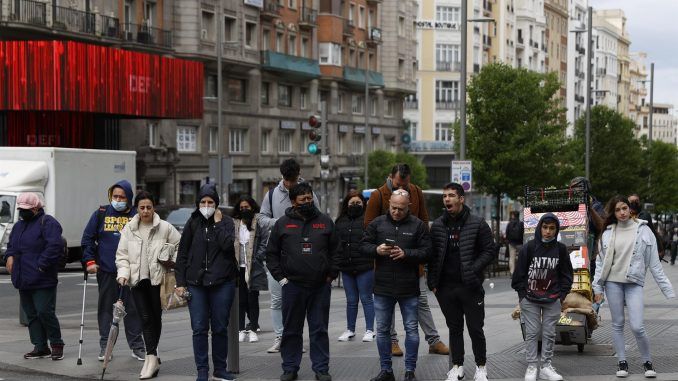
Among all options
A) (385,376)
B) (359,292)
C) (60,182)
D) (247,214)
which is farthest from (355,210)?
(60,182)

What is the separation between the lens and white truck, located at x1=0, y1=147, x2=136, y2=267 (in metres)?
29.4

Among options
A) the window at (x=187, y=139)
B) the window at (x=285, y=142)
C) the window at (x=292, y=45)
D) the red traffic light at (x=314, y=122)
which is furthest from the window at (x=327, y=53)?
the red traffic light at (x=314, y=122)

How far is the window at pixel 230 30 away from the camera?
5522cm

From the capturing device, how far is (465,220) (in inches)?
434

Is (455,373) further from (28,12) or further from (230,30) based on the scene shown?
(230,30)

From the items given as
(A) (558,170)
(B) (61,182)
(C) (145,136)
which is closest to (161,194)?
(C) (145,136)

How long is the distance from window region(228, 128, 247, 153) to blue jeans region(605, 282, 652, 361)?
44.6m

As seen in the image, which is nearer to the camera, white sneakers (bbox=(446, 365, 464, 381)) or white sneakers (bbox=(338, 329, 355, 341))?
white sneakers (bbox=(446, 365, 464, 381))

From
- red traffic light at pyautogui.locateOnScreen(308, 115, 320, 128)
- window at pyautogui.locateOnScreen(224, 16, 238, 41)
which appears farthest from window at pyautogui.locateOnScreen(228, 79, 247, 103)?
red traffic light at pyautogui.locateOnScreen(308, 115, 320, 128)

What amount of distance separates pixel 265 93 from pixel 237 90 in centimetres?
323

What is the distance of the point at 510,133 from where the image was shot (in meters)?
46.4

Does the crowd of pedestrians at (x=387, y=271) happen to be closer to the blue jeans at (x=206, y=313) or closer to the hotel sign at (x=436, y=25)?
the blue jeans at (x=206, y=313)

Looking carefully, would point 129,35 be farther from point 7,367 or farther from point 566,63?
point 566,63

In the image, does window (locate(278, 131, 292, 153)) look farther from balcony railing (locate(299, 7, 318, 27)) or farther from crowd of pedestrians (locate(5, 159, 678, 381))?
crowd of pedestrians (locate(5, 159, 678, 381))
